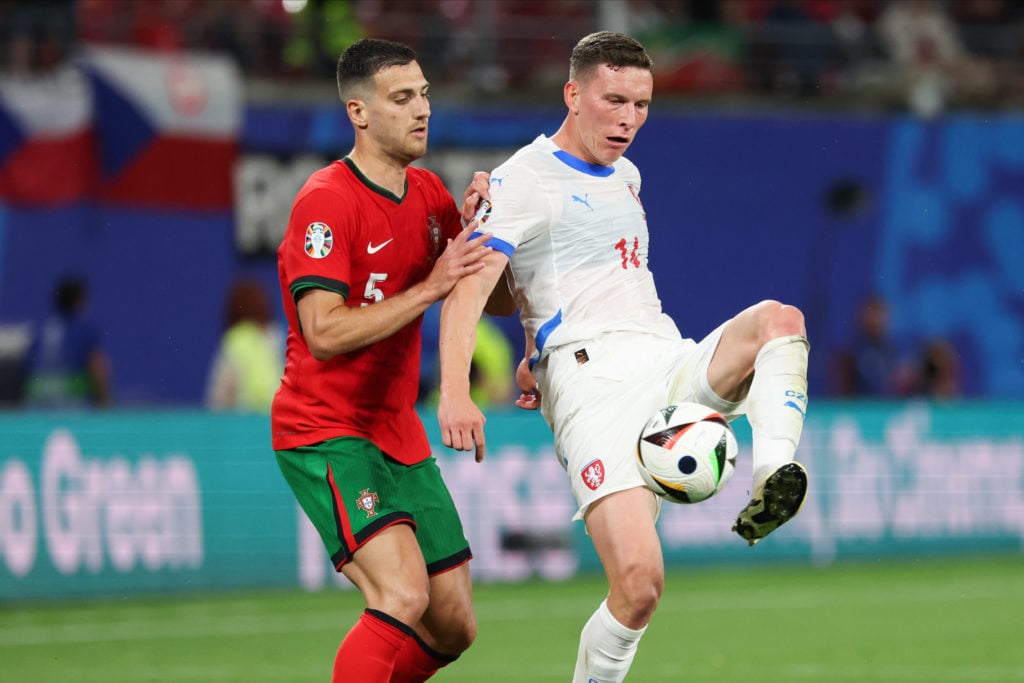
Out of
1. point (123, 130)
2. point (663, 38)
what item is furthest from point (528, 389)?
point (663, 38)

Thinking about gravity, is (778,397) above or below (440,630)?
above

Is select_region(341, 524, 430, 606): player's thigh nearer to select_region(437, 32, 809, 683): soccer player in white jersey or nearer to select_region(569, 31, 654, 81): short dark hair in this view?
select_region(437, 32, 809, 683): soccer player in white jersey

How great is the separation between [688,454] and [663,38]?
12543 millimetres

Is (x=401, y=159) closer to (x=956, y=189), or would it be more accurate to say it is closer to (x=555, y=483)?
(x=555, y=483)

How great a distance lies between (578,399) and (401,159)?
115 centimetres

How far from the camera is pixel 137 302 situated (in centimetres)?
1571

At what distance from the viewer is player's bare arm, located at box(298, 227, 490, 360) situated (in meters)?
6.11

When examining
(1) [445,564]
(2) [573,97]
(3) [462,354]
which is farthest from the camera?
(2) [573,97]

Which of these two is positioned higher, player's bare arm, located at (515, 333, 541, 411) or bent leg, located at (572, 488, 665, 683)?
player's bare arm, located at (515, 333, 541, 411)

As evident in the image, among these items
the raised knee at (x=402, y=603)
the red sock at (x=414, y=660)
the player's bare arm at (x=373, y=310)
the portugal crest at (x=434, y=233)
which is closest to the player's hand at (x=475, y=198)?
the portugal crest at (x=434, y=233)

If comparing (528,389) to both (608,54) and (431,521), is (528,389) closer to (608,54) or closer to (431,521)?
(431,521)

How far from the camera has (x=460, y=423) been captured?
5984mm

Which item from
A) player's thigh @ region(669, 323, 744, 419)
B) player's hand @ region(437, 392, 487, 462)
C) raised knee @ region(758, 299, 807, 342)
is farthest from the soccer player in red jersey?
raised knee @ region(758, 299, 807, 342)

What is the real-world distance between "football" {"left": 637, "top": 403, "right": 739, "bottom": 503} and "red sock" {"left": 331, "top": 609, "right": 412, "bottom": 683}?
1090mm
